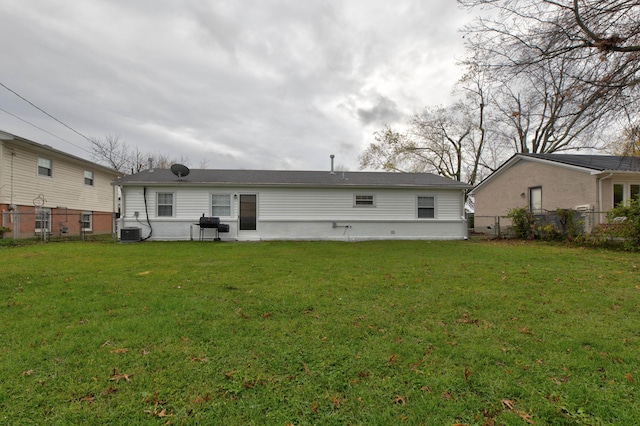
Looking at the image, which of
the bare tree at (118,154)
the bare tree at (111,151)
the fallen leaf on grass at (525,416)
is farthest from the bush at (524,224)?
the bare tree at (111,151)

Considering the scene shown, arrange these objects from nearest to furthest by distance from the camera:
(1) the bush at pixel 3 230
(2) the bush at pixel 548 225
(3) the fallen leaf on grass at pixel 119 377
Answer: (3) the fallen leaf on grass at pixel 119 377 → (2) the bush at pixel 548 225 → (1) the bush at pixel 3 230

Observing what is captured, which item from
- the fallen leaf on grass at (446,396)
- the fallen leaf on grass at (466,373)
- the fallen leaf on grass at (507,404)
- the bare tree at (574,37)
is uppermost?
the bare tree at (574,37)

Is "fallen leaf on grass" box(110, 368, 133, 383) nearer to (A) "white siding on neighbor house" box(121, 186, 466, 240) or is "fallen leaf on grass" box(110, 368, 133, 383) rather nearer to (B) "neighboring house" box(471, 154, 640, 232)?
(A) "white siding on neighbor house" box(121, 186, 466, 240)

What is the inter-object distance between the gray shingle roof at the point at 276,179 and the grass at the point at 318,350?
7.44 metres

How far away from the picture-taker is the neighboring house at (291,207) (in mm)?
12359

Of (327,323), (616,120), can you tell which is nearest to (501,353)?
(327,323)

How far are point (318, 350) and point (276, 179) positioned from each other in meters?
11.2

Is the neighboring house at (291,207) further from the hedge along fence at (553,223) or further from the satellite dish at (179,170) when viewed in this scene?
the hedge along fence at (553,223)

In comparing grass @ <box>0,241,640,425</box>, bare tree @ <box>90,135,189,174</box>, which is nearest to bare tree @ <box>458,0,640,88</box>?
grass @ <box>0,241,640,425</box>

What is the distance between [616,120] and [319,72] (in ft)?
37.4

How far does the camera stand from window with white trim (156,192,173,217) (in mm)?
12461

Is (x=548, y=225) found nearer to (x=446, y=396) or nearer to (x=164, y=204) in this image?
(x=446, y=396)

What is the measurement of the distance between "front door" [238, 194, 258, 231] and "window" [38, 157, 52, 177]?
10793 millimetres

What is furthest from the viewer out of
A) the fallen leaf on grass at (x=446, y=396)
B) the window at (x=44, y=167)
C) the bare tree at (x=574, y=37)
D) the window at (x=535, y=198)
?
the window at (x=535, y=198)
